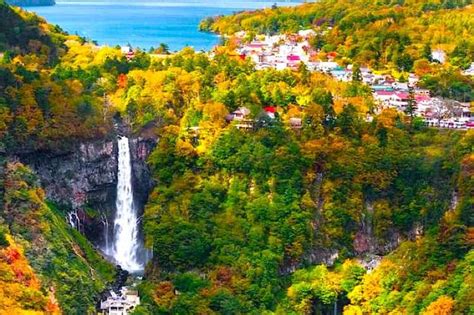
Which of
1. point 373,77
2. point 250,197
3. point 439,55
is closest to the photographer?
point 250,197

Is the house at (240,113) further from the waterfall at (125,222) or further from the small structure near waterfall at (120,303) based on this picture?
the small structure near waterfall at (120,303)

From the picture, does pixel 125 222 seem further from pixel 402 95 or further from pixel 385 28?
pixel 385 28

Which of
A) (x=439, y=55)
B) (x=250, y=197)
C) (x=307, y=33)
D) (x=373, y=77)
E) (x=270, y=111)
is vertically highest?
(x=307, y=33)

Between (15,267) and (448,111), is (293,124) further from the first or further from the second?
(15,267)

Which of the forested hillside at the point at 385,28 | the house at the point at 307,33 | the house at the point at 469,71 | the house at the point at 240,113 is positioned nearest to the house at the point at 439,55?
the forested hillside at the point at 385,28

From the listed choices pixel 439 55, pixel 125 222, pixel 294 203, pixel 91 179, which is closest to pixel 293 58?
pixel 439 55

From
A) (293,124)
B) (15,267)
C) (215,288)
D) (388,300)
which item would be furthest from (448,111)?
(15,267)

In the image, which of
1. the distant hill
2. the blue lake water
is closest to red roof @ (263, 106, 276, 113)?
the blue lake water
